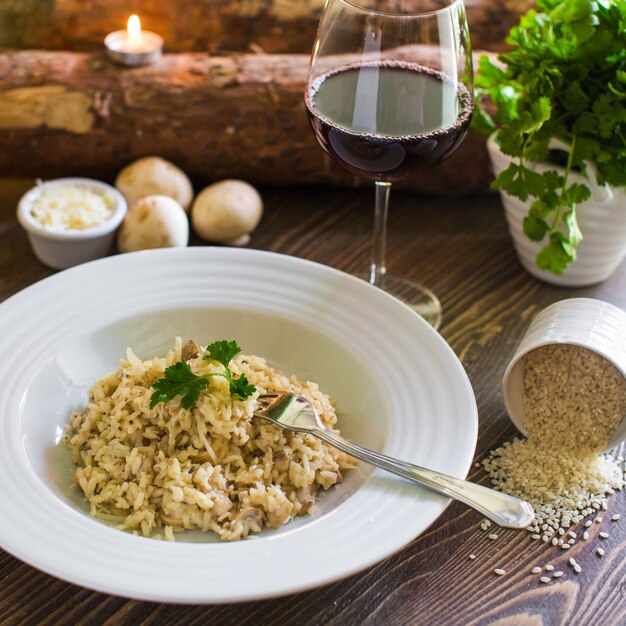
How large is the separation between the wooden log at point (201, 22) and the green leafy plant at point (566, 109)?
0.72 metres

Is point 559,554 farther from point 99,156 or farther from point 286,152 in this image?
point 99,156

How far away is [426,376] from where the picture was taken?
Result: 1400 millimetres

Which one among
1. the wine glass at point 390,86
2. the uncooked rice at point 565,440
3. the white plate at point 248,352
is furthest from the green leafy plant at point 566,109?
the white plate at point 248,352

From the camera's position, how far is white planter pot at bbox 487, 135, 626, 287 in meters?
1.78

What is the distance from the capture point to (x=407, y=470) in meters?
1.21

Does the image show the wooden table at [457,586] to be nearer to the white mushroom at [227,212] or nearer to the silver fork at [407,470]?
the silver fork at [407,470]

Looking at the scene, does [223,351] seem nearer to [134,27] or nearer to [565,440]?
[565,440]

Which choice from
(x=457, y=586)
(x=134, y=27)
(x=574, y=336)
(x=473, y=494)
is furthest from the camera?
(x=134, y=27)

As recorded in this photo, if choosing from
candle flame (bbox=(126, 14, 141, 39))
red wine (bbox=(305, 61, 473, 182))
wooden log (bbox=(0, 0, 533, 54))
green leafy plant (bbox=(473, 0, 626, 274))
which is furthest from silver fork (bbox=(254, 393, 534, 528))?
wooden log (bbox=(0, 0, 533, 54))

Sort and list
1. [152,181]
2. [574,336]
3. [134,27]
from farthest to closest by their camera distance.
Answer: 1. [134,27]
2. [152,181]
3. [574,336]

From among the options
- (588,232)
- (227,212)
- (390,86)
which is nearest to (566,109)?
(588,232)

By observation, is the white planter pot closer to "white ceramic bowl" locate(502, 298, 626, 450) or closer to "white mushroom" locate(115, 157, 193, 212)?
"white ceramic bowl" locate(502, 298, 626, 450)

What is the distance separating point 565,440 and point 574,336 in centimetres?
20

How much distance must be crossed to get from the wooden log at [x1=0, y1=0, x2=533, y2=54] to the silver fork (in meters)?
1.46
